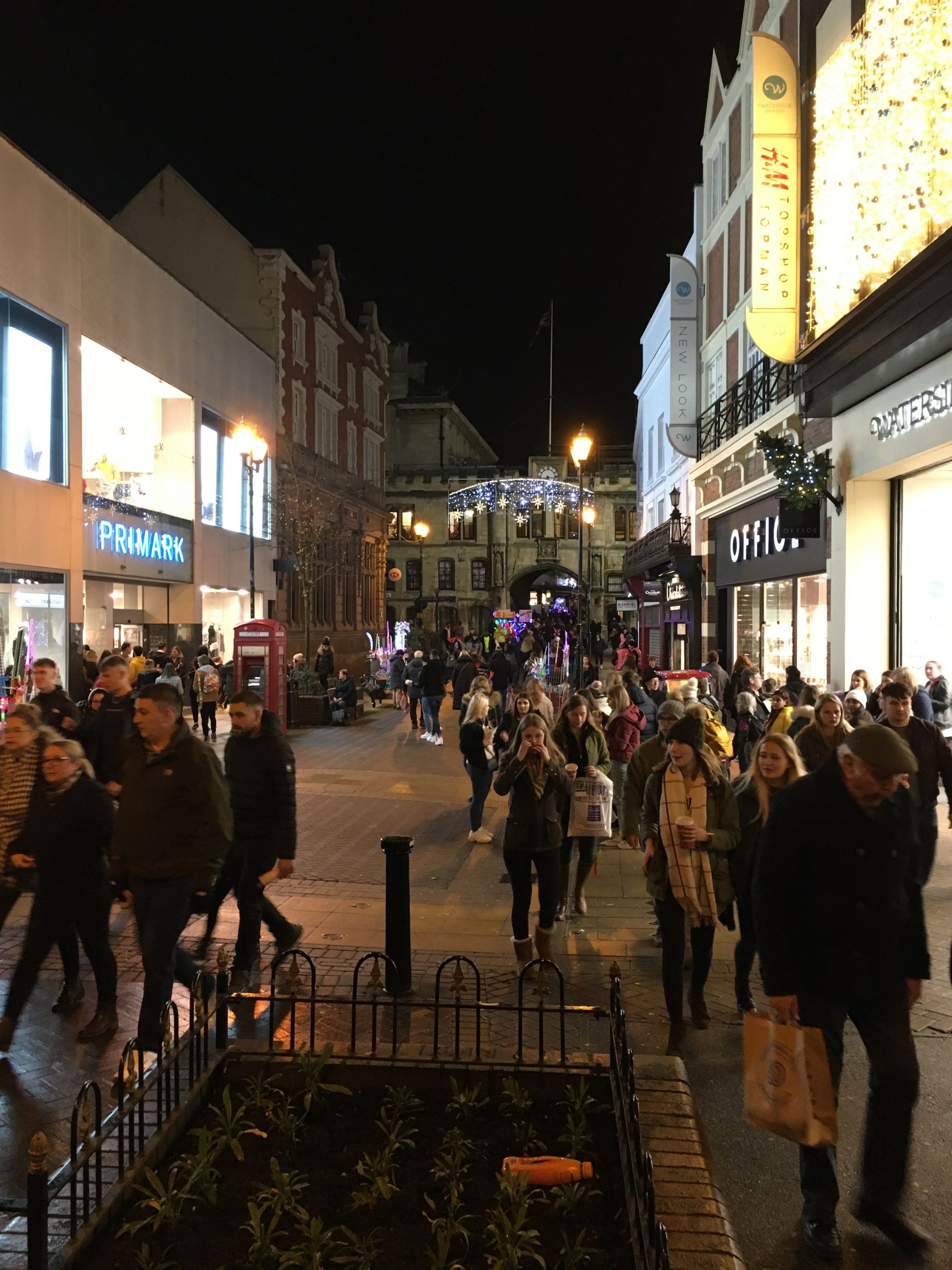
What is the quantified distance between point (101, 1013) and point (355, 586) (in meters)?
37.3

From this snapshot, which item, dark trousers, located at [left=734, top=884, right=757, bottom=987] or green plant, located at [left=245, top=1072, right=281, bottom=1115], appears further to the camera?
dark trousers, located at [left=734, top=884, right=757, bottom=987]

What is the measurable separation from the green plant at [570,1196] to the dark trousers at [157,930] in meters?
2.33

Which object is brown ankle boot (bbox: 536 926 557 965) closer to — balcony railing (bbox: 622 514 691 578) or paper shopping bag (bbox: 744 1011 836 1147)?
paper shopping bag (bbox: 744 1011 836 1147)

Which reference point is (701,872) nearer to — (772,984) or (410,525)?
(772,984)

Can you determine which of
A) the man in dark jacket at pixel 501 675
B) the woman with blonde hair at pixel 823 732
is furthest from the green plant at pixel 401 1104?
the man in dark jacket at pixel 501 675

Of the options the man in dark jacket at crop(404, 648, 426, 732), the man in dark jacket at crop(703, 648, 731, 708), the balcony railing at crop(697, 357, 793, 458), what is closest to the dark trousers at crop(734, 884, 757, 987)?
the man in dark jacket at crop(703, 648, 731, 708)

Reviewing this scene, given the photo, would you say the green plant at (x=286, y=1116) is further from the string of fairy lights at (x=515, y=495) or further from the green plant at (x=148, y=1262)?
the string of fairy lights at (x=515, y=495)

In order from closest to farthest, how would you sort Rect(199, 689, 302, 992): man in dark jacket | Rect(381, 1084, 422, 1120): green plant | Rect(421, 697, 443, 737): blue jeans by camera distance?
1. Rect(381, 1084, 422, 1120): green plant
2. Rect(199, 689, 302, 992): man in dark jacket
3. Rect(421, 697, 443, 737): blue jeans

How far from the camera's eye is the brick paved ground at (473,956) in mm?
4031

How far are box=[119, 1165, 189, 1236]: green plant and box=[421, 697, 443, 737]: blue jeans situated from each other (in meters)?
14.6

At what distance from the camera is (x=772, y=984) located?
347 centimetres

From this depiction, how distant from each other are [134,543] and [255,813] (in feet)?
55.0

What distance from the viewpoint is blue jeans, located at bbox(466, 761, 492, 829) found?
975cm

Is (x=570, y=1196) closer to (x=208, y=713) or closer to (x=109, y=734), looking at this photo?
(x=109, y=734)
